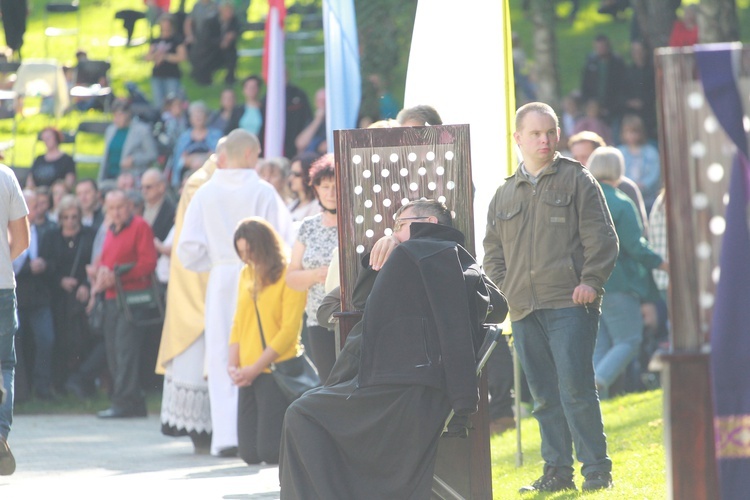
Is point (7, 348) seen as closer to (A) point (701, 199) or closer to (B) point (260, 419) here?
(B) point (260, 419)

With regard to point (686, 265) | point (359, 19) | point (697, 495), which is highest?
point (359, 19)

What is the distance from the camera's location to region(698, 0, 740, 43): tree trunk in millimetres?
16188

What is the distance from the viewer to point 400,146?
22.0 ft

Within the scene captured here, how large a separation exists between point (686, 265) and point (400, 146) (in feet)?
8.76

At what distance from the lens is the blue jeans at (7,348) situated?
8.18 metres

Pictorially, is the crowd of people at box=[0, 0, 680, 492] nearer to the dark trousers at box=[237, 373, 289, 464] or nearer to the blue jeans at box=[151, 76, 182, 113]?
the dark trousers at box=[237, 373, 289, 464]

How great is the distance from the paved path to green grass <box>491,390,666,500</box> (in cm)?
146

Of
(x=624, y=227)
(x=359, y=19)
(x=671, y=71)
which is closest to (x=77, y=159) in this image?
(x=359, y=19)

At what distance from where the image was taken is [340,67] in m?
11.1

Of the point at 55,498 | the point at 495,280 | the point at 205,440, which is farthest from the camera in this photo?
the point at 205,440

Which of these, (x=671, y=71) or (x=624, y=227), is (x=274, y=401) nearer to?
(x=624, y=227)

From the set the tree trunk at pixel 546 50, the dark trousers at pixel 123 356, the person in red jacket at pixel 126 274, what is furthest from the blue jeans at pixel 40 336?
the tree trunk at pixel 546 50

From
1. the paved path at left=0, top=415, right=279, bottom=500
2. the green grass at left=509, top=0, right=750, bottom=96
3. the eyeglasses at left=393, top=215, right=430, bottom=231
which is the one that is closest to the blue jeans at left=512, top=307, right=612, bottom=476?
the eyeglasses at left=393, top=215, right=430, bottom=231

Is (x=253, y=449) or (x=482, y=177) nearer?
(x=482, y=177)
